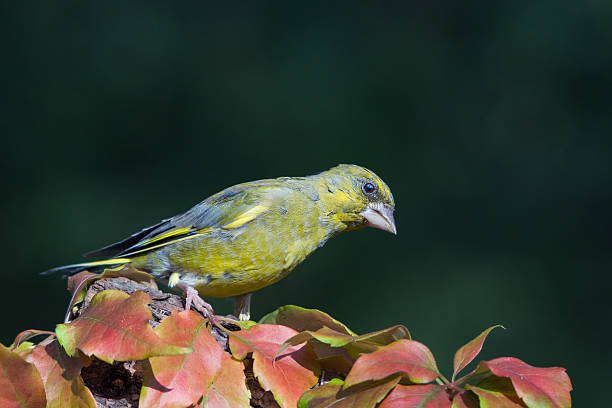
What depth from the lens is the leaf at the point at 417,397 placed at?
784 mm

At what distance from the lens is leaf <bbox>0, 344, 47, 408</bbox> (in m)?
0.79

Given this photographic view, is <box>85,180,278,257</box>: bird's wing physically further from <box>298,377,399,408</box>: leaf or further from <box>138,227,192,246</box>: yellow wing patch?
<box>298,377,399,408</box>: leaf

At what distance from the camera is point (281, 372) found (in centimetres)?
91

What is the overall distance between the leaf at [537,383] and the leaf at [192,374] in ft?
1.09

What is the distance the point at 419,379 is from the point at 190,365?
0.97 ft

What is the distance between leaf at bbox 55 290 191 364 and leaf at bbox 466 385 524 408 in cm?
36

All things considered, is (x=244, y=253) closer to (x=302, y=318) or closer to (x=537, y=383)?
(x=302, y=318)

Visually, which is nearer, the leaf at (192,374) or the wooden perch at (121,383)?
the leaf at (192,374)

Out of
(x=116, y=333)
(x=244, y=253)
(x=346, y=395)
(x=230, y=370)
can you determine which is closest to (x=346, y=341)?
(x=346, y=395)

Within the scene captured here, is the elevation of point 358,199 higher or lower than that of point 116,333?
lower

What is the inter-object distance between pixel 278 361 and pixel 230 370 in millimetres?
73

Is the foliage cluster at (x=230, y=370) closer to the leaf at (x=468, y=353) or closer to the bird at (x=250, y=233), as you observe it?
the leaf at (x=468, y=353)

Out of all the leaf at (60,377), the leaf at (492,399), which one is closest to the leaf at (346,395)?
the leaf at (492,399)

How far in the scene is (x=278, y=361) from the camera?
0.92 metres
